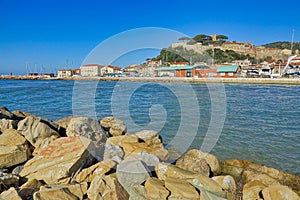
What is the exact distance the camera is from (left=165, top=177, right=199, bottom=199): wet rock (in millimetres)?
3225

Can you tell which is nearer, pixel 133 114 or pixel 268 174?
pixel 268 174

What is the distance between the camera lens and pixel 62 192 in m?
3.24

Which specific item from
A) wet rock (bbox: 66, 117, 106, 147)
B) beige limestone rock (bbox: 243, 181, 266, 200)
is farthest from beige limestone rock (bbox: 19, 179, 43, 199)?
beige limestone rock (bbox: 243, 181, 266, 200)

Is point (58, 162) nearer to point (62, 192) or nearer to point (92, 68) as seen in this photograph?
point (62, 192)

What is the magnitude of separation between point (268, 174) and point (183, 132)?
3.86 meters

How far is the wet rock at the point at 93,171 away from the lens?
3826 mm

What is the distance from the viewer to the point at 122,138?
5430mm

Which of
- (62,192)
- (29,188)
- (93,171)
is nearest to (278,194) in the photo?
(93,171)

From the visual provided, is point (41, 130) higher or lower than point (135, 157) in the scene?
higher

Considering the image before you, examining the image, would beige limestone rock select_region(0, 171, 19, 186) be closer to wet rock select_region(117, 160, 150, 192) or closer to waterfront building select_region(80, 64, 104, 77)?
wet rock select_region(117, 160, 150, 192)

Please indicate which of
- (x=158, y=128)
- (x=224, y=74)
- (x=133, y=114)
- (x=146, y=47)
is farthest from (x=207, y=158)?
(x=224, y=74)

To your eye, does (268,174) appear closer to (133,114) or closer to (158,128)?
(158,128)

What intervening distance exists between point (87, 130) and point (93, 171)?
58.6 inches

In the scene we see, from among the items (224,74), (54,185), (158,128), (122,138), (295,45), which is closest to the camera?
(54,185)
